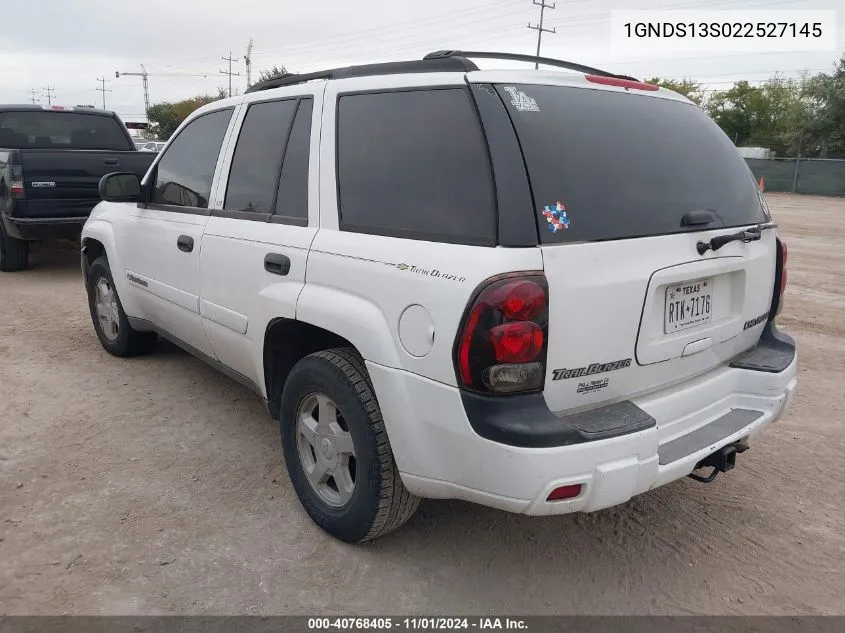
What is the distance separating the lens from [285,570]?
2684 millimetres

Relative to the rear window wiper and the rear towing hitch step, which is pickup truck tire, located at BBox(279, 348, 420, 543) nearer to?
the rear towing hitch step

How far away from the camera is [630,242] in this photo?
234cm

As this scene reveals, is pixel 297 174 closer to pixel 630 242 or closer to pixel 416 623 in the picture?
pixel 630 242

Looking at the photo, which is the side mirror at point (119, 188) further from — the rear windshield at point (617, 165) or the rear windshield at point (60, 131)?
the rear windshield at point (60, 131)

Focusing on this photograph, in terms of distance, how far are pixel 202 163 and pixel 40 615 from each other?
2363 millimetres

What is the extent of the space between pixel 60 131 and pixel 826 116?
3744 cm

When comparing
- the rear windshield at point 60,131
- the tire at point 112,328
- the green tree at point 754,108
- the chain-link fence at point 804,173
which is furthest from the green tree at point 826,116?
the tire at point 112,328

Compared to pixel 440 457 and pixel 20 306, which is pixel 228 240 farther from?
pixel 20 306

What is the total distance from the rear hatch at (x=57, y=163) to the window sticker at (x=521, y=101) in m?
6.59

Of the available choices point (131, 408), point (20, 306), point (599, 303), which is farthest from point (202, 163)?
point (20, 306)

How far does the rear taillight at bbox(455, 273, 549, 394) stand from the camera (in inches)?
82.8

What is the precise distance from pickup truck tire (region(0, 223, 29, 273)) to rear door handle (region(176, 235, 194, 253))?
5.67 metres

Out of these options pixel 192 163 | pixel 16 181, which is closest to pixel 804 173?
pixel 16 181

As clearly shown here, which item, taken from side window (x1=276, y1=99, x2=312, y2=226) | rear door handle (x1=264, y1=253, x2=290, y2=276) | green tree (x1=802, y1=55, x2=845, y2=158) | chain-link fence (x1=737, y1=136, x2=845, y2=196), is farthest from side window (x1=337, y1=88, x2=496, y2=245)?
green tree (x1=802, y1=55, x2=845, y2=158)
